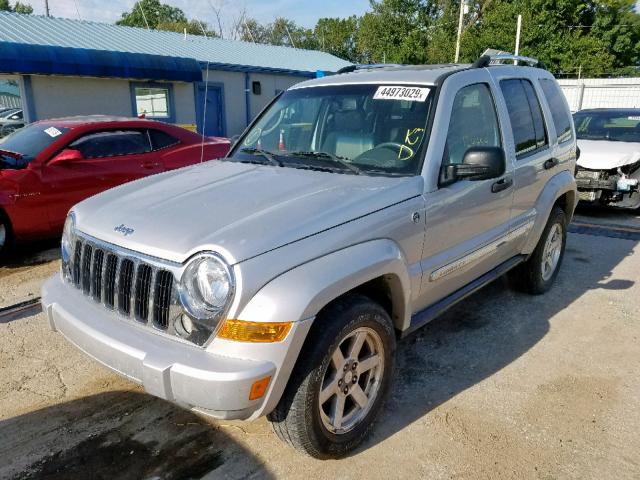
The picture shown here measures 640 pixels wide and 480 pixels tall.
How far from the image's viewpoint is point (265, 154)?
3750 mm

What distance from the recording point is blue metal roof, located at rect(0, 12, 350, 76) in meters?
15.0

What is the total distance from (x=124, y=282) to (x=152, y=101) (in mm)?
15327

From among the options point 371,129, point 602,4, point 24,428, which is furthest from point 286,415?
point 602,4

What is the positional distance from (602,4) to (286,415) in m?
45.6

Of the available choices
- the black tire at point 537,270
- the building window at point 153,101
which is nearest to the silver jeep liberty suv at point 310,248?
the black tire at point 537,270

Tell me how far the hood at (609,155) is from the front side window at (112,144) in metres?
6.62

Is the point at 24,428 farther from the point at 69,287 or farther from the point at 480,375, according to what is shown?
the point at 480,375

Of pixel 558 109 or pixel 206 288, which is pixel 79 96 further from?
pixel 206 288

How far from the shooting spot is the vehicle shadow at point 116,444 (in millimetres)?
2707

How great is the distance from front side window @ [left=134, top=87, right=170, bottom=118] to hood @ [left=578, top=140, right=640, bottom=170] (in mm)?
12445

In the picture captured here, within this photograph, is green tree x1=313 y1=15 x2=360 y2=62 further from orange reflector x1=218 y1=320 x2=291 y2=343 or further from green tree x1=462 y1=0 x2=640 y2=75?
orange reflector x1=218 y1=320 x2=291 y2=343

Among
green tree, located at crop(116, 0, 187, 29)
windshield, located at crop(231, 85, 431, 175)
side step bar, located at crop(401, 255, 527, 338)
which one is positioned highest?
green tree, located at crop(116, 0, 187, 29)

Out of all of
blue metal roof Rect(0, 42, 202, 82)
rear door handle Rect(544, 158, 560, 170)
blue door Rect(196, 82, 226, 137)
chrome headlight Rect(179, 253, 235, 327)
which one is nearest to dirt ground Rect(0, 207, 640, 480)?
chrome headlight Rect(179, 253, 235, 327)

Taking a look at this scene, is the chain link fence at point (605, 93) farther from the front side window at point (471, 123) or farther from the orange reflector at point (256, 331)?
the orange reflector at point (256, 331)
